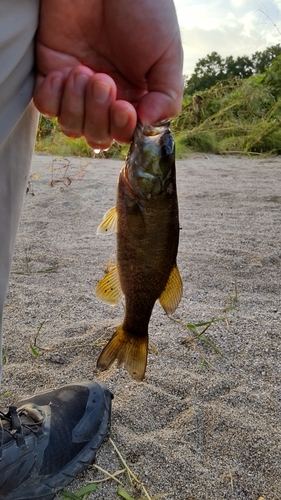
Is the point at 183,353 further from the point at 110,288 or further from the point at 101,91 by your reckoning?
the point at 101,91

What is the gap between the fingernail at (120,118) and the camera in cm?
148

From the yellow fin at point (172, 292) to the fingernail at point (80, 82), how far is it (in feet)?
2.35

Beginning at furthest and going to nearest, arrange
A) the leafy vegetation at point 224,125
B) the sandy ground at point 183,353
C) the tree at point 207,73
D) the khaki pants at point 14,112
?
the tree at point 207,73 < the leafy vegetation at point 224,125 < the sandy ground at point 183,353 < the khaki pants at point 14,112

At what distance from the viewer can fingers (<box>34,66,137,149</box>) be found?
1.48m

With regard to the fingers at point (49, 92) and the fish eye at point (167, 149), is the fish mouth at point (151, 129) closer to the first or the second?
the fish eye at point (167, 149)

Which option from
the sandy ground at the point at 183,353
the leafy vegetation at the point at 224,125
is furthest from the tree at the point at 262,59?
the sandy ground at the point at 183,353

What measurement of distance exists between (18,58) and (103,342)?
5.09ft

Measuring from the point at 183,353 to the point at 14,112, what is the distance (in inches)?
60.3

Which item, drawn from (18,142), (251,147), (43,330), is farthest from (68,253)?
(251,147)

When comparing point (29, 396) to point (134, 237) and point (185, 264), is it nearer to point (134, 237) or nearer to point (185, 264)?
point (134, 237)

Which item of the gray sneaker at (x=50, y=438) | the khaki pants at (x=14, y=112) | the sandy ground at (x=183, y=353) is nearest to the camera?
the khaki pants at (x=14, y=112)

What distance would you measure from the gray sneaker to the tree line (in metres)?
21.2

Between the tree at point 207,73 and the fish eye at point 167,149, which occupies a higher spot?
the tree at point 207,73

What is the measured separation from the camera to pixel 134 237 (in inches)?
65.0
